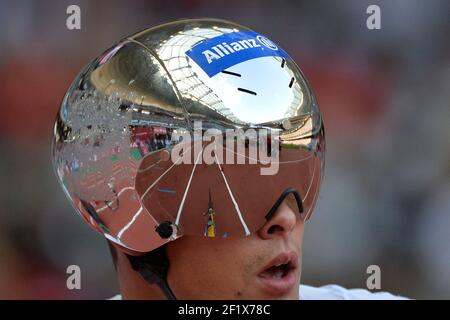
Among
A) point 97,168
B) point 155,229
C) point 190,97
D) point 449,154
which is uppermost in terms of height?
point 190,97

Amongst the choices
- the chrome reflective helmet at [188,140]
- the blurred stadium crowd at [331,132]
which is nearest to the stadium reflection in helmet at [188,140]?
the chrome reflective helmet at [188,140]

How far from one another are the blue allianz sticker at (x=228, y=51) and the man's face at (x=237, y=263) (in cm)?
32

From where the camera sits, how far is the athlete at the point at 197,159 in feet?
5.53

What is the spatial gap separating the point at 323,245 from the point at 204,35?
83.0 inches

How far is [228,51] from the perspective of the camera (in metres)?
1.78

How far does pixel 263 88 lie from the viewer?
173 centimetres

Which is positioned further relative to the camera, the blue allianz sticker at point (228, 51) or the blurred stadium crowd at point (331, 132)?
the blurred stadium crowd at point (331, 132)

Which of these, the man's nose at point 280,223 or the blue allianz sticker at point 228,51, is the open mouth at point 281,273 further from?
the blue allianz sticker at point 228,51

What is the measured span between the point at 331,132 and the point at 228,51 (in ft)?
7.09

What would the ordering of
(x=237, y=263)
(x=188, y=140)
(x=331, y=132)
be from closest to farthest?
(x=188, y=140) < (x=237, y=263) < (x=331, y=132)

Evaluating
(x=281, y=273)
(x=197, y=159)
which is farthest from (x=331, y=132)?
(x=197, y=159)

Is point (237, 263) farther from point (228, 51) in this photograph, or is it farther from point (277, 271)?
point (228, 51)
